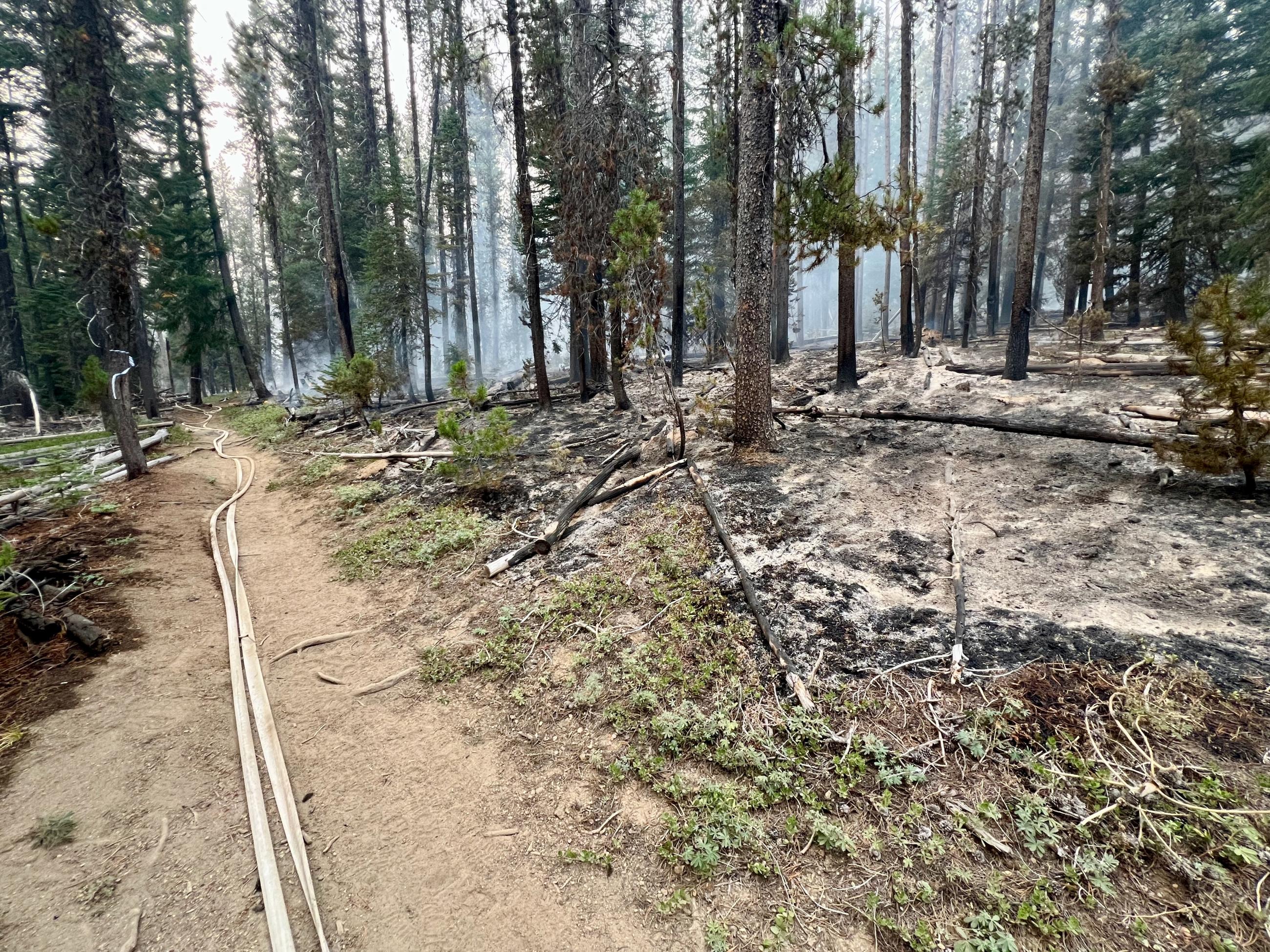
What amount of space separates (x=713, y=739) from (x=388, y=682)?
3036 millimetres

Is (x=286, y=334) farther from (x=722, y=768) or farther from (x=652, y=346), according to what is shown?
(x=722, y=768)

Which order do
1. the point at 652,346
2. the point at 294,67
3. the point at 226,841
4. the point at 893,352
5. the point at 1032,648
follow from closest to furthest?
the point at 226,841 → the point at 1032,648 → the point at 652,346 → the point at 294,67 → the point at 893,352

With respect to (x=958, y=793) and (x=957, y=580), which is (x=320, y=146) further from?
(x=958, y=793)

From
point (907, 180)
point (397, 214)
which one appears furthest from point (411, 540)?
point (397, 214)

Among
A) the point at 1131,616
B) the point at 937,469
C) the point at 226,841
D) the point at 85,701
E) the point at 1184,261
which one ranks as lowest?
the point at 226,841

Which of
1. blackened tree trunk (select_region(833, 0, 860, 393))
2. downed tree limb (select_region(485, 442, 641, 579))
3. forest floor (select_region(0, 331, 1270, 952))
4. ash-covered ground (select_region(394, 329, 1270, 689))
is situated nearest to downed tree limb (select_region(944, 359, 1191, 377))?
ash-covered ground (select_region(394, 329, 1270, 689))

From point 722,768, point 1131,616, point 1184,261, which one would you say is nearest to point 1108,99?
point 1184,261

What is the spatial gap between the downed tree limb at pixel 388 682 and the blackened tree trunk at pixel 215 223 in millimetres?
25450

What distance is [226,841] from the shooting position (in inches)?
124

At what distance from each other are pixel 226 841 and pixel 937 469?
8.80 meters

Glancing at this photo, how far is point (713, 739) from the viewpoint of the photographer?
3.81 metres

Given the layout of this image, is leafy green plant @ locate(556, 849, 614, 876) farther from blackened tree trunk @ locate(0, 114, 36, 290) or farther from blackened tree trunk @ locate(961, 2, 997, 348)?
blackened tree trunk @ locate(0, 114, 36, 290)

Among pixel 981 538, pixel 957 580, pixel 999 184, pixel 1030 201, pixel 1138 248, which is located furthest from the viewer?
pixel 999 184

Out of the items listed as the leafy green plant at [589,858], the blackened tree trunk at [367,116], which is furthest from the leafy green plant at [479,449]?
the blackened tree trunk at [367,116]
